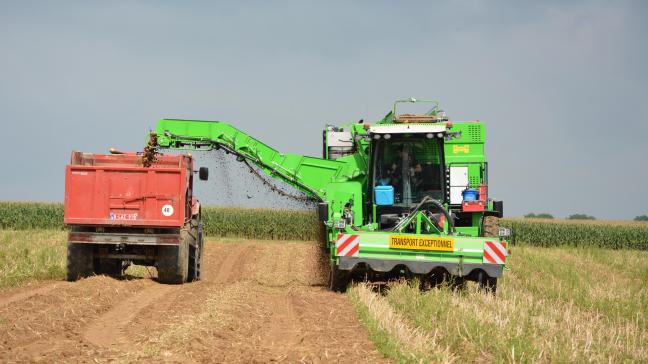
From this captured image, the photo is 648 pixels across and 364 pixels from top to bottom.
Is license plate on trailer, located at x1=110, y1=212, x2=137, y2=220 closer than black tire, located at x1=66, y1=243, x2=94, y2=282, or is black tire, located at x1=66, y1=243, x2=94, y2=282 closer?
license plate on trailer, located at x1=110, y1=212, x2=137, y2=220

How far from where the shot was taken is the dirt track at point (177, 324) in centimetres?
681

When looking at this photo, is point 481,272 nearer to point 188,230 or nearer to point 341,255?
point 341,255

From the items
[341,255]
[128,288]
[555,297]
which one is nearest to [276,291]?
[341,255]

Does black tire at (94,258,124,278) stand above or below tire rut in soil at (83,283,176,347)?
above

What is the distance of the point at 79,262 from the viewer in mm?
13227

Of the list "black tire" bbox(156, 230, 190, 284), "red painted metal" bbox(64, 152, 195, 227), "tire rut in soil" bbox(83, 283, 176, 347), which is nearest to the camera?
"tire rut in soil" bbox(83, 283, 176, 347)

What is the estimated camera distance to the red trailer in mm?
12898

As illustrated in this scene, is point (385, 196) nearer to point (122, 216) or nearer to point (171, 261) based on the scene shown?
point (171, 261)

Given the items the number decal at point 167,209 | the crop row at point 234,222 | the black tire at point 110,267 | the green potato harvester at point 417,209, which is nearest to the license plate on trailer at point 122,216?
the number decal at point 167,209

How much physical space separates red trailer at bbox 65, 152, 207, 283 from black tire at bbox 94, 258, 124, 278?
0.52m

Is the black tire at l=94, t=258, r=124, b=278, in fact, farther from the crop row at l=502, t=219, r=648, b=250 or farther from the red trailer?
the crop row at l=502, t=219, r=648, b=250

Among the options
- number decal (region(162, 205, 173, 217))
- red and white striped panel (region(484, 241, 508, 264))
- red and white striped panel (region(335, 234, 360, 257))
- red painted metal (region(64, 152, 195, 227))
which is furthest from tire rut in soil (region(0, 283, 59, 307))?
red and white striped panel (region(484, 241, 508, 264))

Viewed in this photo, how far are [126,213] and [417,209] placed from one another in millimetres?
4898

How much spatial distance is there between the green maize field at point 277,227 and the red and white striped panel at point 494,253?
2471cm
